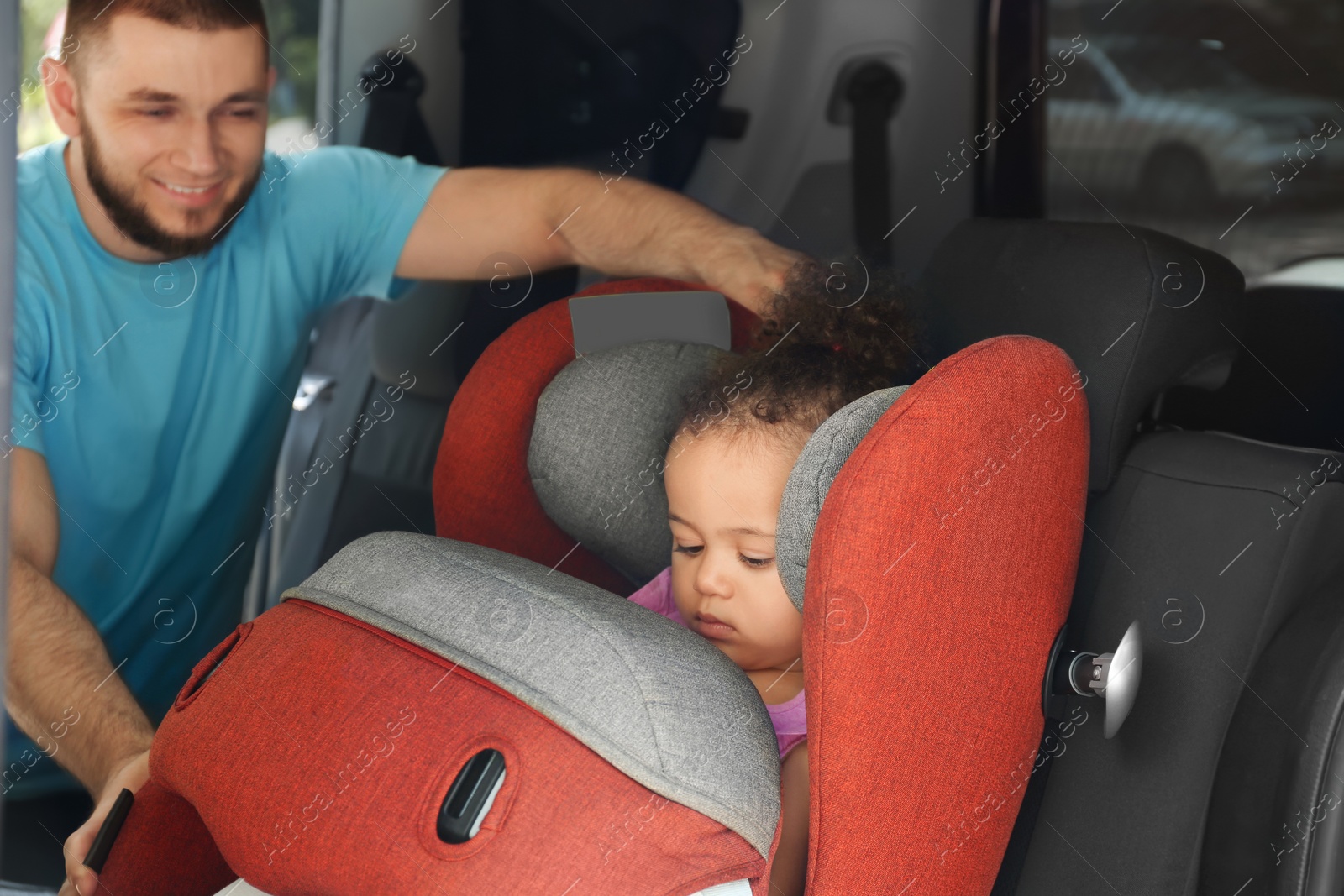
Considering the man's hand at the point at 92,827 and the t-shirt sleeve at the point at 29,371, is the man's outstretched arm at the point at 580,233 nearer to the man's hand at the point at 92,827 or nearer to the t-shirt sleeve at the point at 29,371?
the t-shirt sleeve at the point at 29,371

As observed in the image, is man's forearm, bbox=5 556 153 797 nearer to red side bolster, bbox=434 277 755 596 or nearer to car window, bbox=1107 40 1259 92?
red side bolster, bbox=434 277 755 596

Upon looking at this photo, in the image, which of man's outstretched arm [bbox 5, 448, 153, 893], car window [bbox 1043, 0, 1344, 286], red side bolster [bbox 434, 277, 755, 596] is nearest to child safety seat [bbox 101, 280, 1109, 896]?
man's outstretched arm [bbox 5, 448, 153, 893]

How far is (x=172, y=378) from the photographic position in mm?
1085

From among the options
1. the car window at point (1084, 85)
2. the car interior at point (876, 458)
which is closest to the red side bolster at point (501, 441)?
the car interior at point (876, 458)

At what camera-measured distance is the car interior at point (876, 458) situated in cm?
74

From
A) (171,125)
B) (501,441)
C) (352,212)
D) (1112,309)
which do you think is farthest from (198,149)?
(1112,309)

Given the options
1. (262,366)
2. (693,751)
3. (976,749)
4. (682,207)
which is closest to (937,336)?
(682,207)

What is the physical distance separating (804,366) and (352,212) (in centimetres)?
55

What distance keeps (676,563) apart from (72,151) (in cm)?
72

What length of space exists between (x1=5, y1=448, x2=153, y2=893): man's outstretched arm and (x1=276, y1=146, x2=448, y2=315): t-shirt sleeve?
0.36 meters

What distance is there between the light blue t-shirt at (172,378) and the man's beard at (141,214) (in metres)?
0.01

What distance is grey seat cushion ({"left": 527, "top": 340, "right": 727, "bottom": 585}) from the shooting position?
1077mm

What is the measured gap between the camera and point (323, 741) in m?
0.72

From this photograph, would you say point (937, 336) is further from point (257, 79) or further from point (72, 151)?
point (72, 151)
